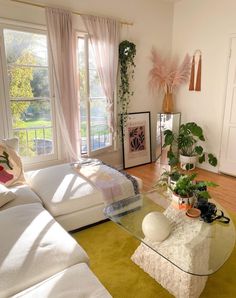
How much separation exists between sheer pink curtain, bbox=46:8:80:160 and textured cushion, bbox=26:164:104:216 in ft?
2.35

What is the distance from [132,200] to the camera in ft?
6.95

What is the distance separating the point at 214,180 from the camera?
3535 mm

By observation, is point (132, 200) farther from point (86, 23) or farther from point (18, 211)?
point (86, 23)

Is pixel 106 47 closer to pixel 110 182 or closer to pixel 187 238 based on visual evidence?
pixel 110 182

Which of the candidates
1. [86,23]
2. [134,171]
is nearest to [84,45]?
[86,23]

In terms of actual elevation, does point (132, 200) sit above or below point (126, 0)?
below

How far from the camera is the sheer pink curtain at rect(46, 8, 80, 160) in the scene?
9.32 ft

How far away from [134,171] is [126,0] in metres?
2.54

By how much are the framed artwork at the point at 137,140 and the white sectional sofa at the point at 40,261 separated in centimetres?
237

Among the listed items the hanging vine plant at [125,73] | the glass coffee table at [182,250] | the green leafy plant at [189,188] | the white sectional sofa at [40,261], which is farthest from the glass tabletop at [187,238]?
the hanging vine plant at [125,73]

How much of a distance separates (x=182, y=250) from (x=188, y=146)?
8.68ft

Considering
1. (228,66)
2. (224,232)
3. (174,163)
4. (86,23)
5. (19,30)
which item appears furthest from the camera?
(174,163)

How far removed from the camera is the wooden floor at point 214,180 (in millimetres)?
2938

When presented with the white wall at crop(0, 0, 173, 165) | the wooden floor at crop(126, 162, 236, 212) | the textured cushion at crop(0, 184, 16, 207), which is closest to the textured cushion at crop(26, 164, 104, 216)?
the textured cushion at crop(0, 184, 16, 207)
